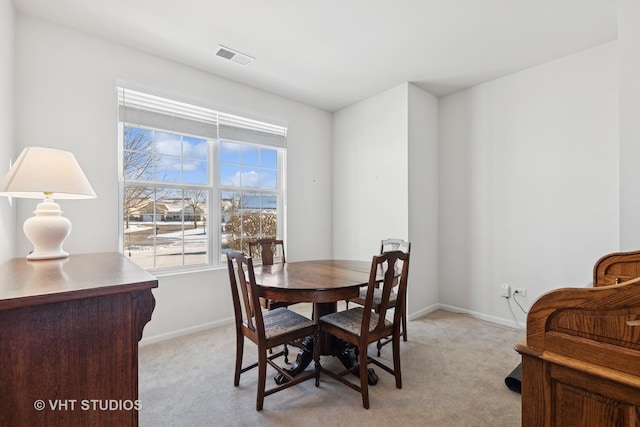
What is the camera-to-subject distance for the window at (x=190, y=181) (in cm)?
279

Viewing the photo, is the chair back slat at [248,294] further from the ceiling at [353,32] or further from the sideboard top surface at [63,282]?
the ceiling at [353,32]

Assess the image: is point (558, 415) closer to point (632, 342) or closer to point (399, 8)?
point (632, 342)

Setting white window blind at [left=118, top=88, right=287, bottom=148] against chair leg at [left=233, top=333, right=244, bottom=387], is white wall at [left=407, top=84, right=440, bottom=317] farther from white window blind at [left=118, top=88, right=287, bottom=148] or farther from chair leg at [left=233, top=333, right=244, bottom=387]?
chair leg at [left=233, top=333, right=244, bottom=387]

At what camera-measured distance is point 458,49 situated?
274cm

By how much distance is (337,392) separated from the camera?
6.52 feet

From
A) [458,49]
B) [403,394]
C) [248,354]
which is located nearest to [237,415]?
[248,354]

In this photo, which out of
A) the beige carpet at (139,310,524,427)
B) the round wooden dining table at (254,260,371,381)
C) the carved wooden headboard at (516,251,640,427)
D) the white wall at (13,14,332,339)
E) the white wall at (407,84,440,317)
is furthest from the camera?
the white wall at (407,84,440,317)

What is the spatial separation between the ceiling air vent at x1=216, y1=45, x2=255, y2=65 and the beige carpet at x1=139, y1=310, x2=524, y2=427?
274 cm

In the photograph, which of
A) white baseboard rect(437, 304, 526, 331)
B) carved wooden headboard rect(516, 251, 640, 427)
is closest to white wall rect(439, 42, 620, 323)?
white baseboard rect(437, 304, 526, 331)

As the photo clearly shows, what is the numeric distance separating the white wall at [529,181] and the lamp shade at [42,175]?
365 cm

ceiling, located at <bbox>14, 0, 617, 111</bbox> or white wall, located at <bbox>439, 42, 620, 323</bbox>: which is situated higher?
ceiling, located at <bbox>14, 0, 617, 111</bbox>

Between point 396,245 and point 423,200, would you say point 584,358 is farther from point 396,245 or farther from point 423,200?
point 423,200

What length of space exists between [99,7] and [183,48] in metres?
0.65

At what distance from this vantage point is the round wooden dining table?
1840mm
